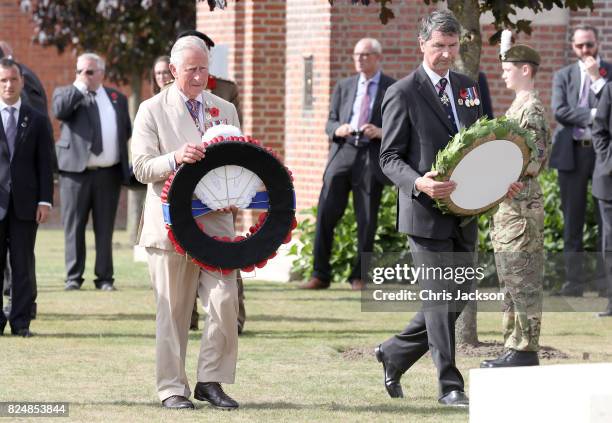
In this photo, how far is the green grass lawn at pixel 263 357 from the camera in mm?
8031

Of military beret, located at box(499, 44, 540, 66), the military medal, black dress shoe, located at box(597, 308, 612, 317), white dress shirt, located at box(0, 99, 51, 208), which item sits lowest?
black dress shoe, located at box(597, 308, 612, 317)

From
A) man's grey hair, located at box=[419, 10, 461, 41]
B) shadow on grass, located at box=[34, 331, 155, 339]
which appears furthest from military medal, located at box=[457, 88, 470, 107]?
shadow on grass, located at box=[34, 331, 155, 339]

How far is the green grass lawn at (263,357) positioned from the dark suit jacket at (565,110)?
5.67 feet

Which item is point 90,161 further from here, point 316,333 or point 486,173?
point 486,173

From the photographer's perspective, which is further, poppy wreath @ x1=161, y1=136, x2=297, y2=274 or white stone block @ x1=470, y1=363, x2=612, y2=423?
poppy wreath @ x1=161, y1=136, x2=297, y2=274

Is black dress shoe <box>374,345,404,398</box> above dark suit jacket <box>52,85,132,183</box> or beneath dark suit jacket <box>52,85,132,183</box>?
beneath

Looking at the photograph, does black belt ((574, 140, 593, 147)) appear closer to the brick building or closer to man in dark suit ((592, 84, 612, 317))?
man in dark suit ((592, 84, 612, 317))

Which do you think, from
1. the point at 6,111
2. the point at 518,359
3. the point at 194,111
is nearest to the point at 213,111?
the point at 194,111

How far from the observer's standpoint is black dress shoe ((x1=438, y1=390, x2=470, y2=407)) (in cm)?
795

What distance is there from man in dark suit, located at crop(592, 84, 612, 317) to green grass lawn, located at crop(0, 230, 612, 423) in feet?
1.78

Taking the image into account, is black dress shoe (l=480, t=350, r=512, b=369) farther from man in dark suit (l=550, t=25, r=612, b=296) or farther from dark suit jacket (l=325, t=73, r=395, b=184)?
dark suit jacket (l=325, t=73, r=395, b=184)

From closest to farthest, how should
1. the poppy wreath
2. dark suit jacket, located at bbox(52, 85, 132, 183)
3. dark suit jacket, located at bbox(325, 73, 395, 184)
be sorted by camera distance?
the poppy wreath, dark suit jacket, located at bbox(325, 73, 395, 184), dark suit jacket, located at bbox(52, 85, 132, 183)

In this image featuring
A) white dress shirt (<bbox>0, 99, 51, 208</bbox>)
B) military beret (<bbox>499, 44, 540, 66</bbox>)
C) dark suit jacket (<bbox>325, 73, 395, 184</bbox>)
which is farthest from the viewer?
dark suit jacket (<bbox>325, 73, 395, 184</bbox>)

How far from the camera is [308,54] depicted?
1540 centimetres
